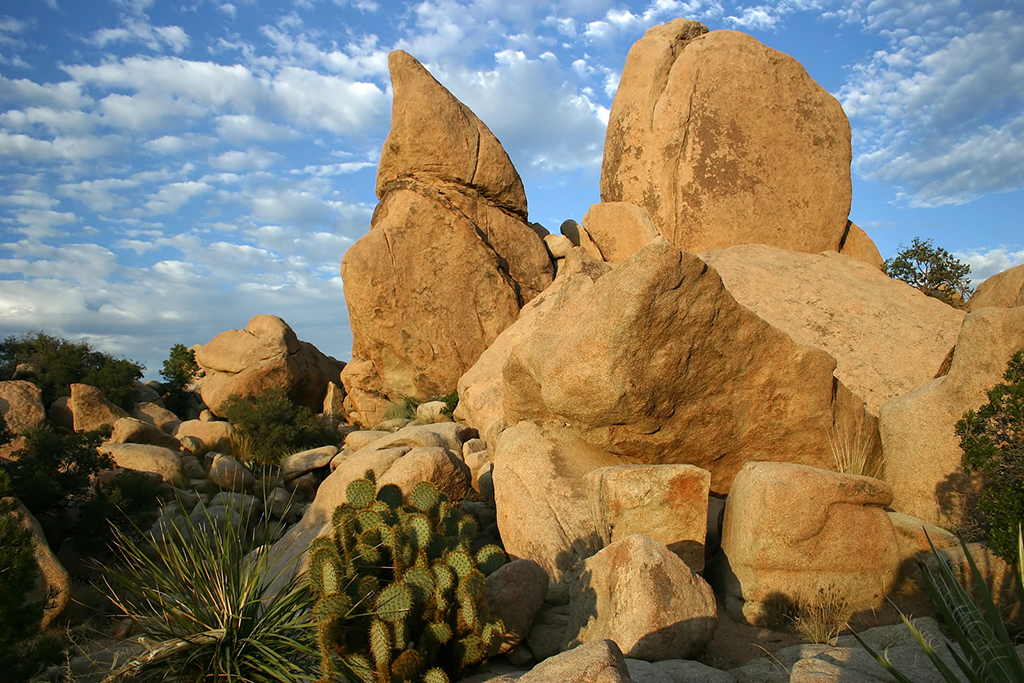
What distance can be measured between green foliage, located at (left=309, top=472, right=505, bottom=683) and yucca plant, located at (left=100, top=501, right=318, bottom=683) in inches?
15.7

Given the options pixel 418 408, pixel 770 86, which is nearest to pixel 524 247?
pixel 418 408

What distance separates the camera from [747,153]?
51.0ft

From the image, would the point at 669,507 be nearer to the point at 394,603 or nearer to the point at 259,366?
the point at 394,603

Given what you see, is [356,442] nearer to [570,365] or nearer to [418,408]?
[418,408]

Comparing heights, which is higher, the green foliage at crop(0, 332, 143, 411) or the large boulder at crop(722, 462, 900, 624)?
the green foliage at crop(0, 332, 143, 411)

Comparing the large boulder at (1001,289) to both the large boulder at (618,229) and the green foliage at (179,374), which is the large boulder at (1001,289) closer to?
the large boulder at (618,229)

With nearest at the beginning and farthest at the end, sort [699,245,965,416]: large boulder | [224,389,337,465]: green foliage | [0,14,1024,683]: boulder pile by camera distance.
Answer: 1. [0,14,1024,683]: boulder pile
2. [699,245,965,416]: large boulder
3. [224,389,337,465]: green foliage

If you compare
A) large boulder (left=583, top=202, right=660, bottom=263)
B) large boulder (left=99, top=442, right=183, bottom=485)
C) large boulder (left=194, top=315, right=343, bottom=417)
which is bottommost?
large boulder (left=99, top=442, right=183, bottom=485)

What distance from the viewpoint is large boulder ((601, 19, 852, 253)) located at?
15.5 meters

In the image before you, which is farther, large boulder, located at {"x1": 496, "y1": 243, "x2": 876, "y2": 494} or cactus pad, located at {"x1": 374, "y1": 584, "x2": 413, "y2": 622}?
large boulder, located at {"x1": 496, "y1": 243, "x2": 876, "y2": 494}

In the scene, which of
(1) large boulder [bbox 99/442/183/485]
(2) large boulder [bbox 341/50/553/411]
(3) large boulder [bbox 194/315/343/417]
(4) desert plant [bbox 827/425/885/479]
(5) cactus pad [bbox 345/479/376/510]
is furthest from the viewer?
(3) large boulder [bbox 194/315/343/417]

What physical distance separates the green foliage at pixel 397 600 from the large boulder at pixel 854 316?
740 cm

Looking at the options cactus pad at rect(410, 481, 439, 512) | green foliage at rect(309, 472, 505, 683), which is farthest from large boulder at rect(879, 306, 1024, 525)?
cactus pad at rect(410, 481, 439, 512)

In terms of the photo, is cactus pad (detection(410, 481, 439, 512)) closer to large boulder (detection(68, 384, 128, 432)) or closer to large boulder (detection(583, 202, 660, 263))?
large boulder (detection(583, 202, 660, 263))
